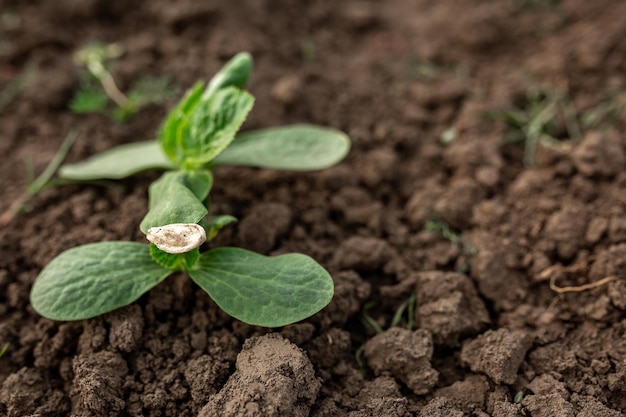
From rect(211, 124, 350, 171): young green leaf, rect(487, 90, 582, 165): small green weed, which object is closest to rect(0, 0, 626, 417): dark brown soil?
rect(487, 90, 582, 165): small green weed

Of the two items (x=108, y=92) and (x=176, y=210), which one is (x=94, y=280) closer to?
(x=176, y=210)

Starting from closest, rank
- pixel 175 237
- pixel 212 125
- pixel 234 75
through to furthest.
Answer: pixel 175 237 → pixel 212 125 → pixel 234 75

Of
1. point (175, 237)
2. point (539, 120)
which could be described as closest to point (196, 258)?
point (175, 237)

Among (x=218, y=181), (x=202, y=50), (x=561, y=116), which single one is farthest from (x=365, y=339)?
(x=202, y=50)

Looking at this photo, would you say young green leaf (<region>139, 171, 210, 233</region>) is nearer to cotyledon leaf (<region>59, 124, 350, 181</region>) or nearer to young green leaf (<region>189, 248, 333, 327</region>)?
young green leaf (<region>189, 248, 333, 327</region>)

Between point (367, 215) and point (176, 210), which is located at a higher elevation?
point (176, 210)
